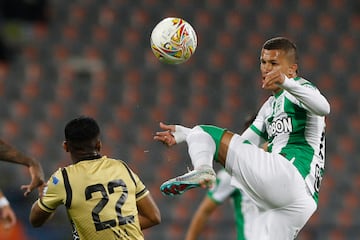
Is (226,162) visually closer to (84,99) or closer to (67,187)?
(67,187)

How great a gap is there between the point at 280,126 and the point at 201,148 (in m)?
0.66

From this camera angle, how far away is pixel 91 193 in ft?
19.7

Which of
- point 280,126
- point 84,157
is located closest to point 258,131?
point 280,126

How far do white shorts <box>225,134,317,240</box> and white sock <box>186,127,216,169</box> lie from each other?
162 millimetres

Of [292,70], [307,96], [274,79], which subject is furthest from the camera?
[292,70]

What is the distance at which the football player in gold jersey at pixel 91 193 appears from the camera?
19.7 feet

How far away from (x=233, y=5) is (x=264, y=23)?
58cm

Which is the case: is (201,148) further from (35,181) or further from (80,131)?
(35,181)

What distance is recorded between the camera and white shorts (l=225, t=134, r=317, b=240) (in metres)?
6.52

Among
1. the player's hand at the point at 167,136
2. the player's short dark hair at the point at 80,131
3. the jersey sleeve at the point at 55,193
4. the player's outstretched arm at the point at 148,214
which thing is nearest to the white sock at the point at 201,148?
the player's hand at the point at 167,136

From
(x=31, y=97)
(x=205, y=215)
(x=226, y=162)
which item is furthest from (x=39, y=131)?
(x=226, y=162)

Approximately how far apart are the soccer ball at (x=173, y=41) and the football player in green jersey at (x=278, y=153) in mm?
525

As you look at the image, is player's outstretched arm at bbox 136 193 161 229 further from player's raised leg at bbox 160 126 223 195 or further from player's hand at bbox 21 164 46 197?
player's hand at bbox 21 164 46 197

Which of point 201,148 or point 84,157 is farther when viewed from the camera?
point 201,148
